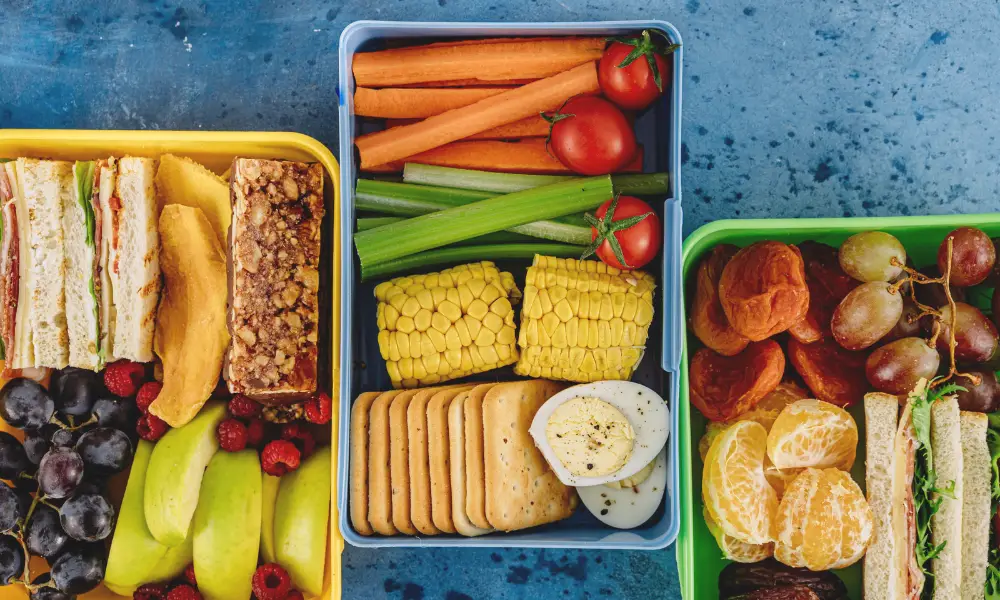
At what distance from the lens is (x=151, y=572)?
5.57ft

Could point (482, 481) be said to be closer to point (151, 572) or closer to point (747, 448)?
point (747, 448)

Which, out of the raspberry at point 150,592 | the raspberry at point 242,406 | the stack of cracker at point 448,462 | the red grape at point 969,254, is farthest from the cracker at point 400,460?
the red grape at point 969,254

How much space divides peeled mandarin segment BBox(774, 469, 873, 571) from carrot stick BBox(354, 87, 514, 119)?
106cm

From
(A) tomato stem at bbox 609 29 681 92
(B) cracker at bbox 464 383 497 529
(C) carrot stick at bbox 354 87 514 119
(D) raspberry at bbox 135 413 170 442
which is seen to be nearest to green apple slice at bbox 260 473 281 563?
(D) raspberry at bbox 135 413 170 442

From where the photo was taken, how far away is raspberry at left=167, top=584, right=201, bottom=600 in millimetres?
1631

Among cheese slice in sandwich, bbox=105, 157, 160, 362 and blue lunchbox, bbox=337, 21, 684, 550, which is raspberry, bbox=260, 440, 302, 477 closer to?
blue lunchbox, bbox=337, 21, 684, 550

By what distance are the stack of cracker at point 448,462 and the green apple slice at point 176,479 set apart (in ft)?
1.06

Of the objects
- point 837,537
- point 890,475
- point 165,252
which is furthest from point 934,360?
point 165,252

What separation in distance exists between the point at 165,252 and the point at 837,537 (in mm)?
1522

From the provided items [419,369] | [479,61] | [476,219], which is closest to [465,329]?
[419,369]

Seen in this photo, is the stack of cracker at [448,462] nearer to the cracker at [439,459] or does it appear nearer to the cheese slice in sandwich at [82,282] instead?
the cracker at [439,459]

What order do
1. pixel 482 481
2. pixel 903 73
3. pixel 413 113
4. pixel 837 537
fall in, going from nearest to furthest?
pixel 837 537 → pixel 482 481 → pixel 413 113 → pixel 903 73

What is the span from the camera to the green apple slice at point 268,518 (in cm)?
171

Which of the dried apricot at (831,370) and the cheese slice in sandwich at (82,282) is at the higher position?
the cheese slice in sandwich at (82,282)
